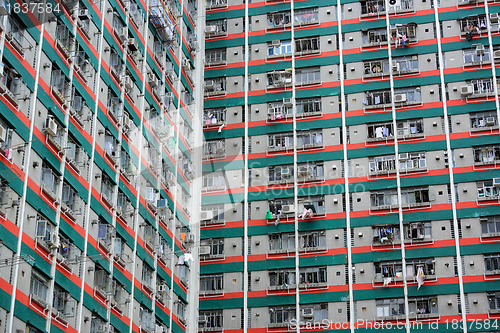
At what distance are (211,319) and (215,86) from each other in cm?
1798

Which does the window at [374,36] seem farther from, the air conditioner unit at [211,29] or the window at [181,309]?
the window at [181,309]

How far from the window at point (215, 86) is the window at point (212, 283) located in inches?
559

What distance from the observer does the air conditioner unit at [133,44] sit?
5454cm

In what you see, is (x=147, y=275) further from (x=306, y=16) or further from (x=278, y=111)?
(x=306, y=16)

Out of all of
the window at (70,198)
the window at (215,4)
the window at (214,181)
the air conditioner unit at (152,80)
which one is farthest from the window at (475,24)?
the window at (70,198)

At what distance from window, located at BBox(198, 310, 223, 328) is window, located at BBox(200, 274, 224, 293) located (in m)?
1.55

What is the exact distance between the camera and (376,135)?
6253cm

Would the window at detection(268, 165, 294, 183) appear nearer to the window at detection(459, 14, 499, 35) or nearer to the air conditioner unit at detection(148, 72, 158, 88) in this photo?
the air conditioner unit at detection(148, 72, 158, 88)

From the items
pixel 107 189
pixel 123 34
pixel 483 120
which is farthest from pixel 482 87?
pixel 107 189

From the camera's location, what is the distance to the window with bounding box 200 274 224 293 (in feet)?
201

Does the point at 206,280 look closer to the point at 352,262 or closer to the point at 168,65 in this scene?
the point at 352,262

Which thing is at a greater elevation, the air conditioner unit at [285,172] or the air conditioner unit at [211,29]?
the air conditioner unit at [211,29]

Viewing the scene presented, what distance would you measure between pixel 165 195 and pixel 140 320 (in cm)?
927

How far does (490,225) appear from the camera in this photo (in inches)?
2301
